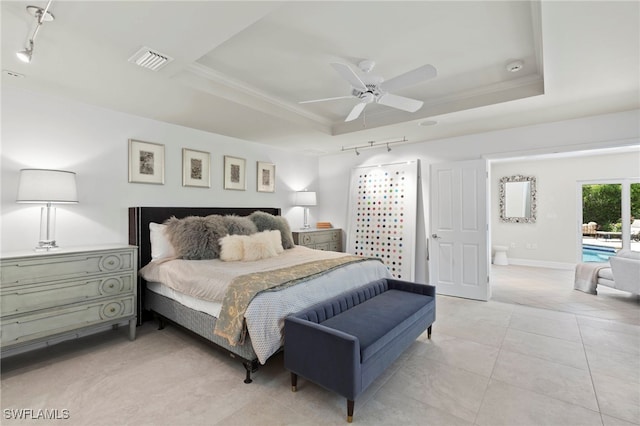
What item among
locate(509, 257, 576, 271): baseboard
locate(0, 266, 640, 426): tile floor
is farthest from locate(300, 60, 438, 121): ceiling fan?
locate(509, 257, 576, 271): baseboard

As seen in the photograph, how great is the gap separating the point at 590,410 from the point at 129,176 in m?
4.58

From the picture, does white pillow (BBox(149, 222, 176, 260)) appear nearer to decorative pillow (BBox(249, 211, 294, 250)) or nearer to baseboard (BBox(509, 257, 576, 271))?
decorative pillow (BBox(249, 211, 294, 250))

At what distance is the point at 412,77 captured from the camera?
2.36m

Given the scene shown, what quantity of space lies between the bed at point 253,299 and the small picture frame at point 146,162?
38 cm

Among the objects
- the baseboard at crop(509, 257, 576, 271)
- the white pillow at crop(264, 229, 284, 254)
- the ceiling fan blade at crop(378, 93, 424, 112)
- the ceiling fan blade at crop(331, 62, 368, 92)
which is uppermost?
the ceiling fan blade at crop(331, 62, 368, 92)

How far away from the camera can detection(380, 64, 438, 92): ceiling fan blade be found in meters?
2.22

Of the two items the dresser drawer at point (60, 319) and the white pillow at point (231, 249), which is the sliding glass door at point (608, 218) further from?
the dresser drawer at point (60, 319)

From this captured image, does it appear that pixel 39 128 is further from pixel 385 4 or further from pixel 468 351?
pixel 468 351

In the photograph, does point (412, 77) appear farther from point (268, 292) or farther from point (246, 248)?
point (246, 248)

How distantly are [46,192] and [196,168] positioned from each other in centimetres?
171

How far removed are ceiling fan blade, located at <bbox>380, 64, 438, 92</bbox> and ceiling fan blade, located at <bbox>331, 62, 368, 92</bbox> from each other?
0.57 ft

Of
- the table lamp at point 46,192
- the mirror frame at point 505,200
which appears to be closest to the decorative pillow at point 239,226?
the table lamp at point 46,192

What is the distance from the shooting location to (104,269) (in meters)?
2.86


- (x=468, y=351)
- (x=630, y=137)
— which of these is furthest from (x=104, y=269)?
(x=630, y=137)
